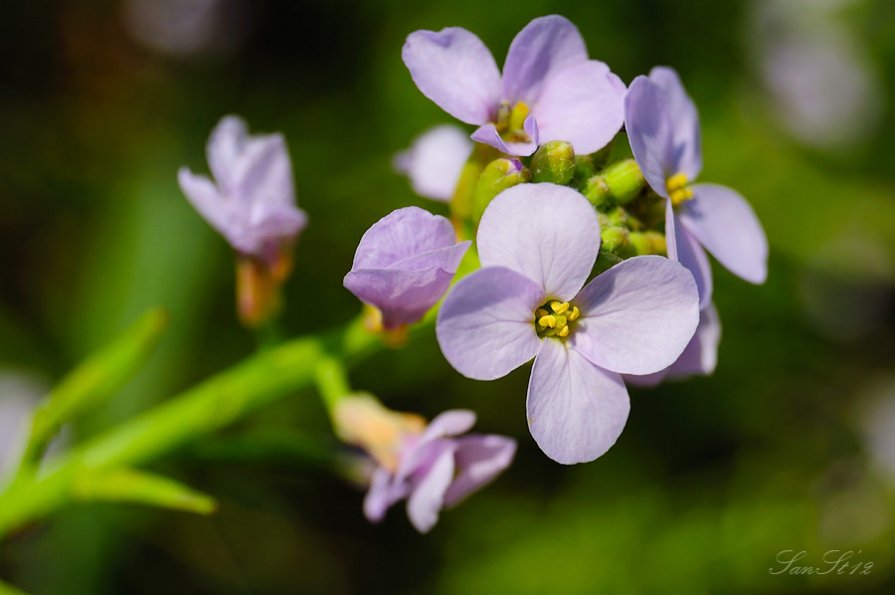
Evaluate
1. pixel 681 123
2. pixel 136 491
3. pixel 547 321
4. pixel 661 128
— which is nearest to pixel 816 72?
pixel 681 123

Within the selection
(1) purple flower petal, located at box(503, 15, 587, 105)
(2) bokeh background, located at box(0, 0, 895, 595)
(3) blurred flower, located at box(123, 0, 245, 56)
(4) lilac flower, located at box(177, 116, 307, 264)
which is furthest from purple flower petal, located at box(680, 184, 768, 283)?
(3) blurred flower, located at box(123, 0, 245, 56)

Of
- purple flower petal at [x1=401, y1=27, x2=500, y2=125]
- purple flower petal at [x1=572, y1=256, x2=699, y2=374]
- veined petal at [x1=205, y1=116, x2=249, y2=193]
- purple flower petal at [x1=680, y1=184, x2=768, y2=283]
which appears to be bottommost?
purple flower petal at [x1=680, y1=184, x2=768, y2=283]

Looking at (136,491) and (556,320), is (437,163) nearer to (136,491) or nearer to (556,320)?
(556,320)

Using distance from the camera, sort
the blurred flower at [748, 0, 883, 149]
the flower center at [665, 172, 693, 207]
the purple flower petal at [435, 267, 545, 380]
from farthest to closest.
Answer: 1. the blurred flower at [748, 0, 883, 149]
2. the flower center at [665, 172, 693, 207]
3. the purple flower petal at [435, 267, 545, 380]

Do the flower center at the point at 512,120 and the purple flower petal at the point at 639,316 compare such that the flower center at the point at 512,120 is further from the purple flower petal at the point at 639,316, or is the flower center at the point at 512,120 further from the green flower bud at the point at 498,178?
the purple flower petal at the point at 639,316

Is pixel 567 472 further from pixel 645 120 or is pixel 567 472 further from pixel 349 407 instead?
pixel 645 120

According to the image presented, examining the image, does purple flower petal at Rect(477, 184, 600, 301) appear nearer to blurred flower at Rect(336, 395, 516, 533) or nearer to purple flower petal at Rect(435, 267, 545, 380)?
purple flower petal at Rect(435, 267, 545, 380)

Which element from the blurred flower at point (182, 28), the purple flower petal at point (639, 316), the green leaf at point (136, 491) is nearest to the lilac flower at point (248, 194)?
the green leaf at point (136, 491)
